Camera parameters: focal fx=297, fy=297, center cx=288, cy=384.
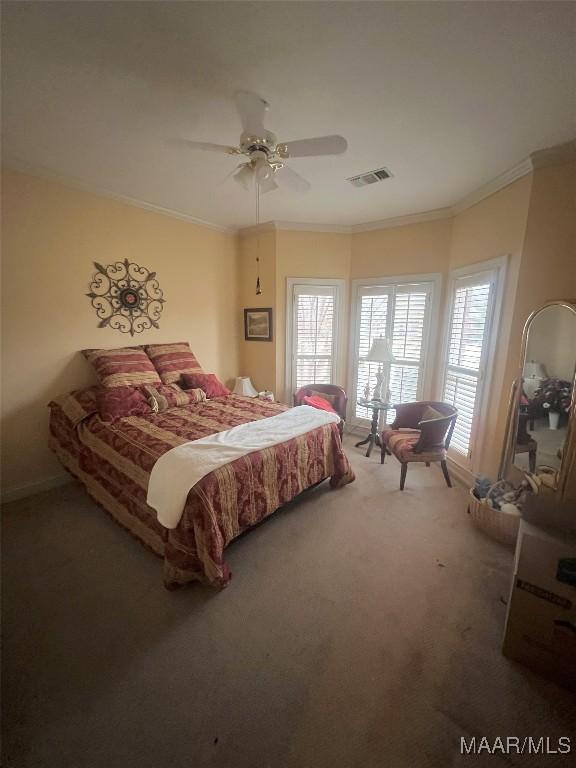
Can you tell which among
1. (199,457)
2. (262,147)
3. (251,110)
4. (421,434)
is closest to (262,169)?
(262,147)

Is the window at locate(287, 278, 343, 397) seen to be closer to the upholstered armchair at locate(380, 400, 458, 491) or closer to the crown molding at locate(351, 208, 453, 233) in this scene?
the crown molding at locate(351, 208, 453, 233)

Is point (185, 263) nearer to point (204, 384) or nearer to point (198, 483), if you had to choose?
point (204, 384)

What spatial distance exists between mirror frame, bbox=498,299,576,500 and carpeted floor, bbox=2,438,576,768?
644mm

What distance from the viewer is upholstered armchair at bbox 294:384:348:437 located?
143 inches

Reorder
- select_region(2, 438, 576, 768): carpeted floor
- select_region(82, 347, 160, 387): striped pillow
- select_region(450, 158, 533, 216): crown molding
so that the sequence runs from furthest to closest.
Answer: select_region(82, 347, 160, 387): striped pillow, select_region(450, 158, 533, 216): crown molding, select_region(2, 438, 576, 768): carpeted floor

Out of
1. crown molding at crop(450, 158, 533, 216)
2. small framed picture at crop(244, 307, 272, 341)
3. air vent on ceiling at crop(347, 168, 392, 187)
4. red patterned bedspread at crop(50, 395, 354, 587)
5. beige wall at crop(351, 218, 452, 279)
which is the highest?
air vent on ceiling at crop(347, 168, 392, 187)

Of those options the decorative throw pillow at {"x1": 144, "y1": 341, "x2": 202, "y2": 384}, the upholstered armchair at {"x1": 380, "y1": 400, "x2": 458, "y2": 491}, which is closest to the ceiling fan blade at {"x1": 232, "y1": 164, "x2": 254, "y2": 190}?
the decorative throw pillow at {"x1": 144, "y1": 341, "x2": 202, "y2": 384}

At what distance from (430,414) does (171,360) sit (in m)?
2.85

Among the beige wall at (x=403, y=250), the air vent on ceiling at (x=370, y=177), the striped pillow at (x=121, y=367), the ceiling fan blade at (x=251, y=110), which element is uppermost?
the air vent on ceiling at (x=370, y=177)

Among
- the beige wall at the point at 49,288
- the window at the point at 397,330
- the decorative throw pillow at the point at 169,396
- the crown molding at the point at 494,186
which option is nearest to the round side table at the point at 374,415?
the window at the point at 397,330

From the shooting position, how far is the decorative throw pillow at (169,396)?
2801 mm

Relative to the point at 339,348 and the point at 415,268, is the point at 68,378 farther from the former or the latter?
the point at 415,268

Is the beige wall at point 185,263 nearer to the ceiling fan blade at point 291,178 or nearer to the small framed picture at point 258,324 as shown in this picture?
the small framed picture at point 258,324

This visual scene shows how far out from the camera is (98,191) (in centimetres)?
283
